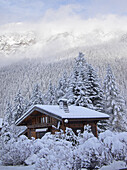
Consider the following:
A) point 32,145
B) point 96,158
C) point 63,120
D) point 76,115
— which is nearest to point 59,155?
point 96,158

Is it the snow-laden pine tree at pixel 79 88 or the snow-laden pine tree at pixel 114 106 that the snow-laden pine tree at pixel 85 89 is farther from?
the snow-laden pine tree at pixel 114 106

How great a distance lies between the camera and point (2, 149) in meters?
11.2

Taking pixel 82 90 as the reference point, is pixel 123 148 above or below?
below

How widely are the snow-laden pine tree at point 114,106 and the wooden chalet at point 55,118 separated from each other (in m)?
10.4

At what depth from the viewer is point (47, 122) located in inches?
792

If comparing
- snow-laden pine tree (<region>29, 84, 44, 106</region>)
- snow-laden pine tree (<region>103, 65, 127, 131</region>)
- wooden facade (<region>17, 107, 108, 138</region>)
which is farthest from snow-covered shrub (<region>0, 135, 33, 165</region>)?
snow-laden pine tree (<region>29, 84, 44, 106</region>)

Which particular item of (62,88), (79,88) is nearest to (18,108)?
(62,88)

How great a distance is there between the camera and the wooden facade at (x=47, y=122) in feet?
61.0

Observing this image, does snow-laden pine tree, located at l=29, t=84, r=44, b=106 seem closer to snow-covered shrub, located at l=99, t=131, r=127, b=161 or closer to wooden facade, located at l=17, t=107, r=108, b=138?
wooden facade, located at l=17, t=107, r=108, b=138

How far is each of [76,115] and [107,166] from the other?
10.7 metres

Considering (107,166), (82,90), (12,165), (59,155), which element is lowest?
(12,165)

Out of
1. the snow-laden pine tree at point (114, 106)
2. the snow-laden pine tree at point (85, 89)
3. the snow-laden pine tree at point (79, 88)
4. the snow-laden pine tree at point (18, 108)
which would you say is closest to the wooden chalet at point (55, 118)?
the snow-laden pine tree at point (79, 88)

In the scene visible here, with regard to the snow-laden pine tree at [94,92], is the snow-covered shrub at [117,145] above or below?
below

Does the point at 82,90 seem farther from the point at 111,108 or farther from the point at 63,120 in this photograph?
the point at 63,120
